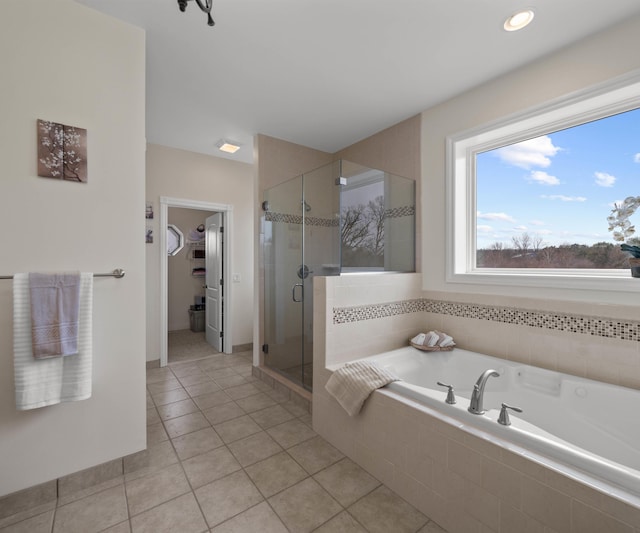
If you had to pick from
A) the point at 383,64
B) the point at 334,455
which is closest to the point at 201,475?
the point at 334,455

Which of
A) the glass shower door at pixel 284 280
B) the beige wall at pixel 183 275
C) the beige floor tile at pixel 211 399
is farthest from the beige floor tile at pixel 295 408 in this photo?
the beige wall at pixel 183 275

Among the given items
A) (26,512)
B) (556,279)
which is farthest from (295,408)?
(556,279)

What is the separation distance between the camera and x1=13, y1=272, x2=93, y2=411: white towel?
1.44 meters

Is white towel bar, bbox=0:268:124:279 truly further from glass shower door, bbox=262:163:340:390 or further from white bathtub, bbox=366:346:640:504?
white bathtub, bbox=366:346:640:504

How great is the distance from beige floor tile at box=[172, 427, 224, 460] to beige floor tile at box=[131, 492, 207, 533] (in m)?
0.40

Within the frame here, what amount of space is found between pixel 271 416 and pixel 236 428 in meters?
0.30

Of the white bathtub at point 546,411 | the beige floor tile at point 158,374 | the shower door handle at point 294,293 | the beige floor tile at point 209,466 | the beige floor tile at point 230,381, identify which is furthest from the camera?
the beige floor tile at point 158,374

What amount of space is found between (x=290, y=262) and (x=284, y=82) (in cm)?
157

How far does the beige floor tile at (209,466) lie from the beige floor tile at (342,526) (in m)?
0.66

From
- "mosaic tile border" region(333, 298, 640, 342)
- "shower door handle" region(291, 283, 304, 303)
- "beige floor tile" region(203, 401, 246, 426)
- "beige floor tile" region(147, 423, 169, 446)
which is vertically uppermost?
"shower door handle" region(291, 283, 304, 303)

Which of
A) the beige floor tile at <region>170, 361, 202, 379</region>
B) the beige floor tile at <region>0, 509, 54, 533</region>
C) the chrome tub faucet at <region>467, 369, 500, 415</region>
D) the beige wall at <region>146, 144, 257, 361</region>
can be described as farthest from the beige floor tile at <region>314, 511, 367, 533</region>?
the beige wall at <region>146, 144, 257, 361</region>

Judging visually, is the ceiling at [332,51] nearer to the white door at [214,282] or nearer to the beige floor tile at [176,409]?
the white door at [214,282]

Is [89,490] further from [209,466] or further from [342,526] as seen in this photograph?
[342,526]

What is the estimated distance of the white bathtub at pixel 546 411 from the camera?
1088 millimetres
